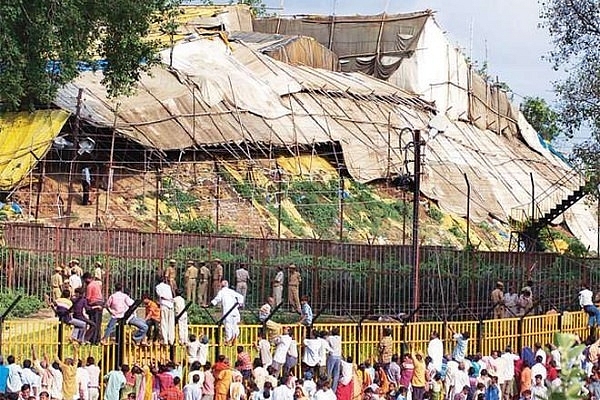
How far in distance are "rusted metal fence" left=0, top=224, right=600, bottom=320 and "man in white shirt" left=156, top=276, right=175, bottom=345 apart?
217 inches

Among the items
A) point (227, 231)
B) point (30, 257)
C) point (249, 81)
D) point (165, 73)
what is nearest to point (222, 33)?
point (249, 81)

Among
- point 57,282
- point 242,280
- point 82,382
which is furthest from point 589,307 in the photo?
point 82,382

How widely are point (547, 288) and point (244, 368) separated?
12.2 m

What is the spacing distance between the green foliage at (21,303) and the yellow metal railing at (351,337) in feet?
13.8

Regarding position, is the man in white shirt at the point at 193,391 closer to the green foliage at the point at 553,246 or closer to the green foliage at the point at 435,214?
the green foliage at the point at 553,246

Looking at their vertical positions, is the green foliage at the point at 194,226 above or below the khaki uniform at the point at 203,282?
above

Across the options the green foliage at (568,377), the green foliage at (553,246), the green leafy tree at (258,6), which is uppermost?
the green leafy tree at (258,6)

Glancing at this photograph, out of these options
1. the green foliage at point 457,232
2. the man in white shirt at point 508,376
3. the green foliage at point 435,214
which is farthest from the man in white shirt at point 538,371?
the green foliage at point 435,214

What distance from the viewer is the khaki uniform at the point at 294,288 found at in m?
24.4

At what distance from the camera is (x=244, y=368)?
16.3 m

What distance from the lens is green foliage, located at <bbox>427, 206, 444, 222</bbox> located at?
40.4 m

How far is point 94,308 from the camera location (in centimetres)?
1689

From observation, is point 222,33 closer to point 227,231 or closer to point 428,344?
point 227,231

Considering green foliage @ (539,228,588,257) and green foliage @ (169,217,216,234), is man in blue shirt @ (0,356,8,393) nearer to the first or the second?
green foliage @ (169,217,216,234)
